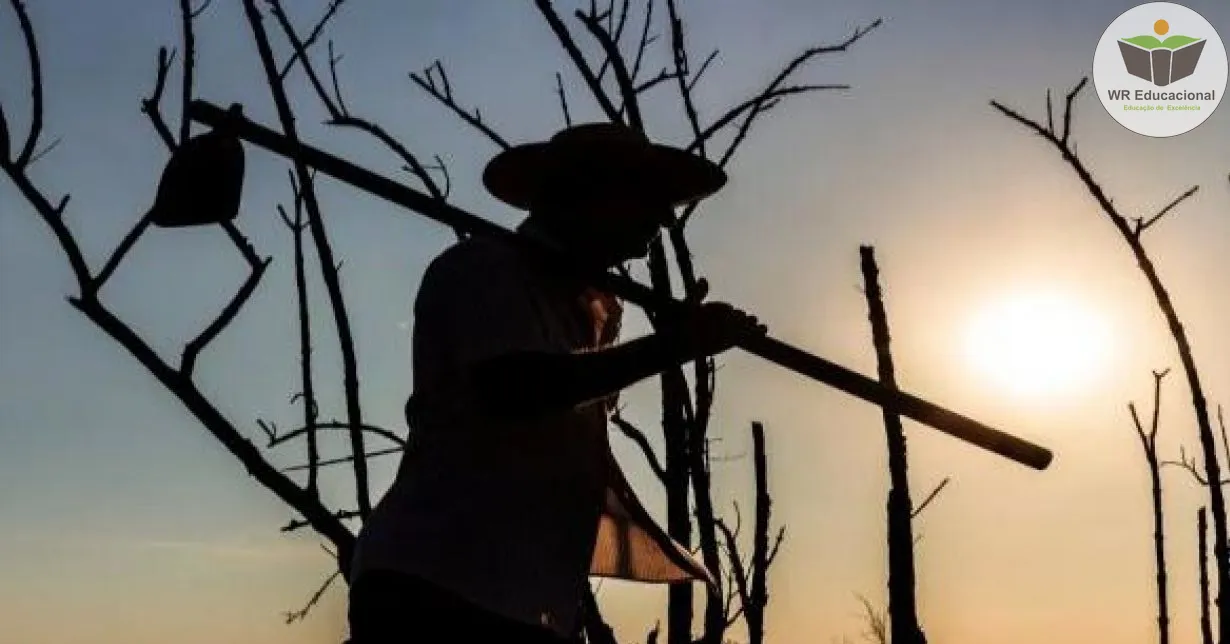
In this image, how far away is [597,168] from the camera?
3.21m

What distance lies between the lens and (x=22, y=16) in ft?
12.8

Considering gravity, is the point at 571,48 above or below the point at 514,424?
above

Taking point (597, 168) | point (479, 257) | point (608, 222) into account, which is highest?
point (597, 168)

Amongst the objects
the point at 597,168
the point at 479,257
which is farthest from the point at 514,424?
the point at 597,168

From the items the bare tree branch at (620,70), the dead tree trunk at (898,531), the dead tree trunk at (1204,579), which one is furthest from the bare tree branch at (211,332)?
the dead tree trunk at (1204,579)

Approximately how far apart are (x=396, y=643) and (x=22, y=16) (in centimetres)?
214

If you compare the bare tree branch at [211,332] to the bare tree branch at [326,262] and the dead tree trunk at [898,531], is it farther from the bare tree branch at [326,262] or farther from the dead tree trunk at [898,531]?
the dead tree trunk at [898,531]

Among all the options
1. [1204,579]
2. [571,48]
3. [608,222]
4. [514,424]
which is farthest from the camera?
[1204,579]

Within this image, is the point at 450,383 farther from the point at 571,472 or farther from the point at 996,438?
the point at 996,438

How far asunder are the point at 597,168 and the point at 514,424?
2.14 feet

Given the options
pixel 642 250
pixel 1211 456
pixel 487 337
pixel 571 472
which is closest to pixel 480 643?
pixel 571 472

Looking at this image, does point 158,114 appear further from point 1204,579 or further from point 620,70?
point 1204,579

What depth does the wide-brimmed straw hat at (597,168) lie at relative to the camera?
321 centimetres

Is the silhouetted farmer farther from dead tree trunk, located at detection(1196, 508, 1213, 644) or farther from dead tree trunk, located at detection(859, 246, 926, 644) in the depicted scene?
dead tree trunk, located at detection(1196, 508, 1213, 644)
